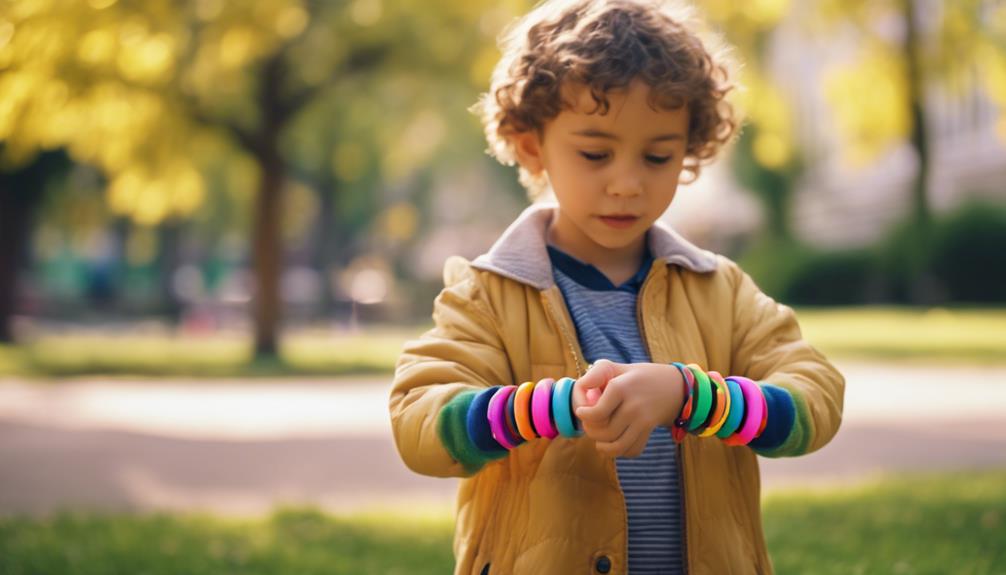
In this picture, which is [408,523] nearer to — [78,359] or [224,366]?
[224,366]

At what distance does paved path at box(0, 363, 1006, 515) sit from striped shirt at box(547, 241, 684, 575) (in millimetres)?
3089

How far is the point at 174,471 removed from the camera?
6.20 meters

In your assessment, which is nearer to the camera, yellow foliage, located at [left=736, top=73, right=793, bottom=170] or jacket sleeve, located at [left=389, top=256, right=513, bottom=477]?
jacket sleeve, located at [left=389, top=256, right=513, bottom=477]

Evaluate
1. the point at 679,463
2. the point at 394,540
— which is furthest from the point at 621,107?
the point at 394,540

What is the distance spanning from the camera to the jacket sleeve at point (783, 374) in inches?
79.4

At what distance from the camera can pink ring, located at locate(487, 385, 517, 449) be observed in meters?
1.90

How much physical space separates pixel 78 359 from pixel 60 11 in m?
10.6

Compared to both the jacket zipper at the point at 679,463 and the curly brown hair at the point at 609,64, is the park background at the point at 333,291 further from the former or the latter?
the jacket zipper at the point at 679,463

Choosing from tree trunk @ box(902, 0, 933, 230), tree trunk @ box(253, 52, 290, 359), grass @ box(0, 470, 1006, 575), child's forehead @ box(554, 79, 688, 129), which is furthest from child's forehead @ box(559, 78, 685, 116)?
tree trunk @ box(902, 0, 933, 230)

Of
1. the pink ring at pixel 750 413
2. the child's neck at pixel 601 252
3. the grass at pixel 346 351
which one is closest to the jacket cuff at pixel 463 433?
the pink ring at pixel 750 413

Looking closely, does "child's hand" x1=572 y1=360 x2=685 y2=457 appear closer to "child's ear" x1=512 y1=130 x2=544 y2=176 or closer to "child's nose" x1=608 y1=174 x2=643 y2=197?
"child's nose" x1=608 y1=174 x2=643 y2=197

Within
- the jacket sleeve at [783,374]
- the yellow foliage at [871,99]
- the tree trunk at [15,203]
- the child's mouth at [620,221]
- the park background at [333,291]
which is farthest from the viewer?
the tree trunk at [15,203]

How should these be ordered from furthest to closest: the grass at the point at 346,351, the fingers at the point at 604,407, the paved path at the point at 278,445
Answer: the grass at the point at 346,351
the paved path at the point at 278,445
the fingers at the point at 604,407

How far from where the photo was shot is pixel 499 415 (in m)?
1.90
